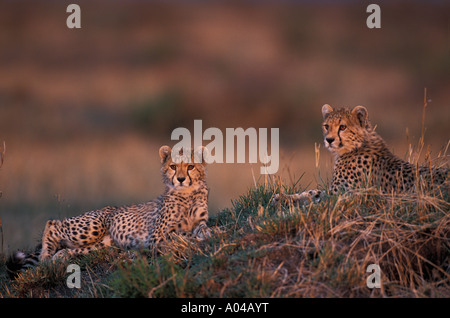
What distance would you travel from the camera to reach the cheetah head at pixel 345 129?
195 inches

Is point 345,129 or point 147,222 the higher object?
point 345,129

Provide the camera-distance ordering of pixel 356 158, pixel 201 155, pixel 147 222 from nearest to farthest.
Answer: pixel 356 158 → pixel 201 155 → pixel 147 222

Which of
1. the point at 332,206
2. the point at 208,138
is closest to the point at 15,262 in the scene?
the point at 332,206

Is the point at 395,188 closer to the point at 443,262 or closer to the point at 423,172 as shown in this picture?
the point at 423,172

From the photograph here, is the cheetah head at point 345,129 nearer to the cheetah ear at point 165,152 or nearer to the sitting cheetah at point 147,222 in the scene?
the sitting cheetah at point 147,222

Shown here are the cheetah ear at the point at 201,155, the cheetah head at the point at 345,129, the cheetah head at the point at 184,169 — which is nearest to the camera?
the cheetah head at the point at 345,129

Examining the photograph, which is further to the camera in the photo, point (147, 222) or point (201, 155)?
point (147, 222)

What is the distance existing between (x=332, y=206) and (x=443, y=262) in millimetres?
749

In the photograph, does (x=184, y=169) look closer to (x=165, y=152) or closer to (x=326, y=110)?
(x=165, y=152)

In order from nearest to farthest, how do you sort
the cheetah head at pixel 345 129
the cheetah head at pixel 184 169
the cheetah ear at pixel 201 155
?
1. the cheetah head at pixel 345 129
2. the cheetah head at pixel 184 169
3. the cheetah ear at pixel 201 155

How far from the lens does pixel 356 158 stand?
16.2 feet

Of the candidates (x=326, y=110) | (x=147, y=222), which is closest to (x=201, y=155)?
(x=147, y=222)

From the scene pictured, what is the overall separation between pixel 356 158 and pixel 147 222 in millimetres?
1776

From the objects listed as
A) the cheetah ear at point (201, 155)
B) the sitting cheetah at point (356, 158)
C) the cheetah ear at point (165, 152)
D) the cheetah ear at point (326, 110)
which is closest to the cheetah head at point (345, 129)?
the sitting cheetah at point (356, 158)
